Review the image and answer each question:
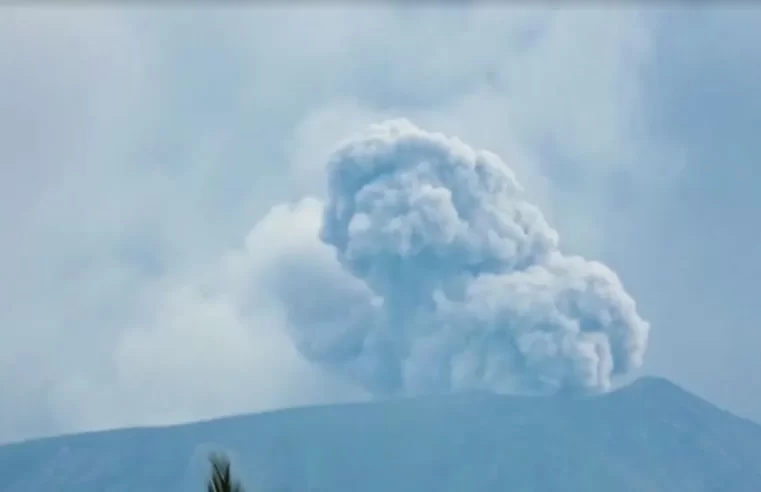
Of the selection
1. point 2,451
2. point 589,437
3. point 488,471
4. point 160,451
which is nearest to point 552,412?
point 589,437

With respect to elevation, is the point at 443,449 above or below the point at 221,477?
above

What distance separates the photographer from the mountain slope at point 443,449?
6531 inches

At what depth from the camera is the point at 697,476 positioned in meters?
168

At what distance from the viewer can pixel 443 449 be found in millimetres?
178000

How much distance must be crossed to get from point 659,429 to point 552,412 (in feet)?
47.8

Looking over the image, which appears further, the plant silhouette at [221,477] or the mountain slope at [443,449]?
the mountain slope at [443,449]

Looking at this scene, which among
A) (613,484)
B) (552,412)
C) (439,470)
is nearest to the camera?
(613,484)

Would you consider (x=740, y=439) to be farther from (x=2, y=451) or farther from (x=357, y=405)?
(x=2, y=451)

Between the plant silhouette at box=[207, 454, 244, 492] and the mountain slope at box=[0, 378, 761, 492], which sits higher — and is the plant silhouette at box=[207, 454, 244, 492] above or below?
below

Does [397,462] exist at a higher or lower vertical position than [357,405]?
lower

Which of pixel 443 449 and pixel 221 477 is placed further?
pixel 443 449

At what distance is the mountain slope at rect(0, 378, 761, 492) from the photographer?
16588 centimetres

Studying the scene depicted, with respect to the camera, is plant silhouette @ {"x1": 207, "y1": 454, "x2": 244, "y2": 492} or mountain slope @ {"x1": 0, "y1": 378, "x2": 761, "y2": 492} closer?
plant silhouette @ {"x1": 207, "y1": 454, "x2": 244, "y2": 492}

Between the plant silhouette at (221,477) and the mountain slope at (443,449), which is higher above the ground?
the mountain slope at (443,449)
